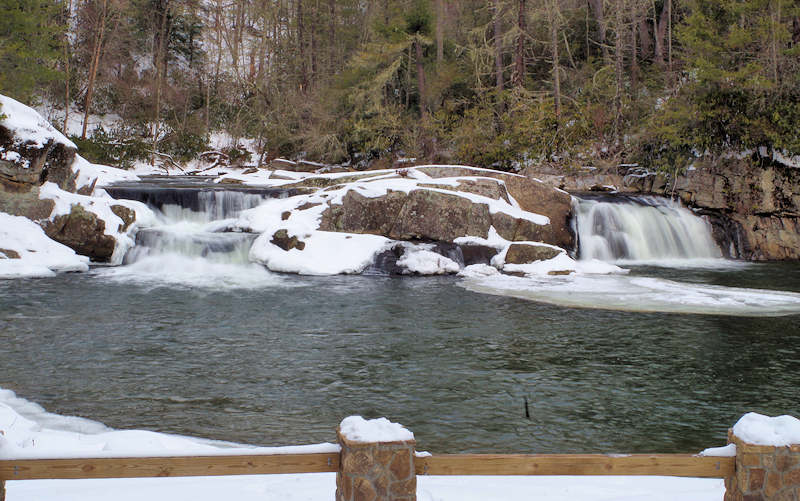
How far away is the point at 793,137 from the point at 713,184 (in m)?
2.48

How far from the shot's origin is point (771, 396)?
6.63m

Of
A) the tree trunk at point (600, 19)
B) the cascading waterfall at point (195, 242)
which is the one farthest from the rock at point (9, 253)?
the tree trunk at point (600, 19)

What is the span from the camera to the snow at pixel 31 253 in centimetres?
1360

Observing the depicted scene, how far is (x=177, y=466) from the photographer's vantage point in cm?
290

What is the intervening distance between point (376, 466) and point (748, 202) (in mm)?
20178

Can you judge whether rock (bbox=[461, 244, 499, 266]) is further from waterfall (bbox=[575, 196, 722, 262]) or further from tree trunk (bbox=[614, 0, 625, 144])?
tree trunk (bbox=[614, 0, 625, 144])

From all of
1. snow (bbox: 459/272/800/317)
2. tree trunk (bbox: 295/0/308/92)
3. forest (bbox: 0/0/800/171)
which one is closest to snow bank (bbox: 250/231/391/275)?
snow (bbox: 459/272/800/317)

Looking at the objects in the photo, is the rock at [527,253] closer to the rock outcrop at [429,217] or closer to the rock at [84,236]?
the rock outcrop at [429,217]

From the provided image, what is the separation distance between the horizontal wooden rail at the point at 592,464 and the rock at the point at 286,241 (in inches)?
499

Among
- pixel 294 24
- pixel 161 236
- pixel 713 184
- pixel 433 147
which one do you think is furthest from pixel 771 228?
pixel 294 24

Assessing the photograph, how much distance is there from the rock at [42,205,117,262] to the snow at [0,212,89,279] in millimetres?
207

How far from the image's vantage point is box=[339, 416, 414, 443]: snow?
2.84m

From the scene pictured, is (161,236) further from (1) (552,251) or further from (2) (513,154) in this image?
(2) (513,154)

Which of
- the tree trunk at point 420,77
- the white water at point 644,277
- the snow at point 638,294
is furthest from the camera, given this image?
the tree trunk at point 420,77
